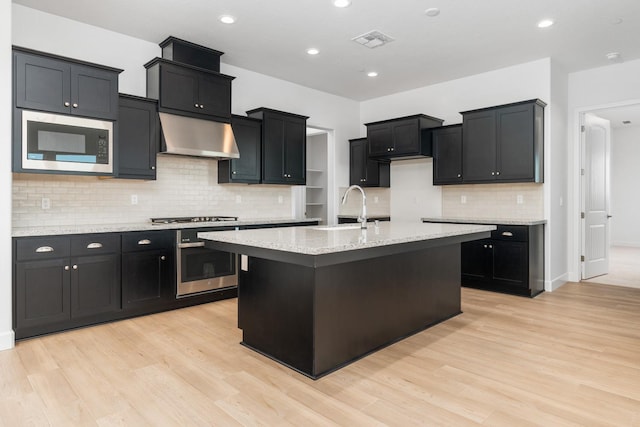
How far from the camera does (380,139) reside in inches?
254

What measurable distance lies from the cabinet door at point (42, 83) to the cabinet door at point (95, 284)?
1363 millimetres

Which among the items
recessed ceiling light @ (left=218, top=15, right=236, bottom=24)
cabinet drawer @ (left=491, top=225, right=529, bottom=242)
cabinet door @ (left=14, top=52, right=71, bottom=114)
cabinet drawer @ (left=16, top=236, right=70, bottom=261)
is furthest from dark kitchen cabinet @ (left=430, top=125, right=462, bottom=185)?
cabinet drawer @ (left=16, top=236, right=70, bottom=261)

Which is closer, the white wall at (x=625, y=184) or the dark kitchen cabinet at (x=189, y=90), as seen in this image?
the dark kitchen cabinet at (x=189, y=90)

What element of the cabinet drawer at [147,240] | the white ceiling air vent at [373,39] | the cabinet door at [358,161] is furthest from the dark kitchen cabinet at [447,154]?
the cabinet drawer at [147,240]

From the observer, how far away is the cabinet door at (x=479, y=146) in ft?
17.4

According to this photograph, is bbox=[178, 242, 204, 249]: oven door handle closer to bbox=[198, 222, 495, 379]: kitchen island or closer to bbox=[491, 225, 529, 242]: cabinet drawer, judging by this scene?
bbox=[198, 222, 495, 379]: kitchen island

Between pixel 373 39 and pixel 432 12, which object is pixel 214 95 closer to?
pixel 373 39

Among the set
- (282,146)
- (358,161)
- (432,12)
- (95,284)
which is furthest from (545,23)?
(95,284)

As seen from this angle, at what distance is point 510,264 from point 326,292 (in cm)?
330

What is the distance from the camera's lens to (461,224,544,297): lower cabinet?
16.0 feet

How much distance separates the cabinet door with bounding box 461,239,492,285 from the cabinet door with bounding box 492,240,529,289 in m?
0.08

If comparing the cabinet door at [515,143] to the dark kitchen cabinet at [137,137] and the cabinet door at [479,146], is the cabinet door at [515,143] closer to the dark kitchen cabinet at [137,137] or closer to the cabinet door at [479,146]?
the cabinet door at [479,146]

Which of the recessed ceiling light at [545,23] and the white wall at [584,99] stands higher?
the recessed ceiling light at [545,23]

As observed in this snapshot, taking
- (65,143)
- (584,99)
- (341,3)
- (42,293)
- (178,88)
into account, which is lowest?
(42,293)
